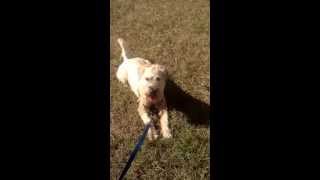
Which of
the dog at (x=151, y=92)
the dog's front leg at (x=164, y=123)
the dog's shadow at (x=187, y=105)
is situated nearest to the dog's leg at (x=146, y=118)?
the dog at (x=151, y=92)

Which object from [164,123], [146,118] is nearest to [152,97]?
[146,118]

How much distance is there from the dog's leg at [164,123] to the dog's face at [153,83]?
0.19 m

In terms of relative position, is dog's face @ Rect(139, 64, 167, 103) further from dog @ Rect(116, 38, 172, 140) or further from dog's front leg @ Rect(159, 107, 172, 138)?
dog's front leg @ Rect(159, 107, 172, 138)

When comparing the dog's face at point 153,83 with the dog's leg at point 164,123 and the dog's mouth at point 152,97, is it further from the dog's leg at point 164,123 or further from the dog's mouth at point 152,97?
the dog's leg at point 164,123

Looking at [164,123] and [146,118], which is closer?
[164,123]

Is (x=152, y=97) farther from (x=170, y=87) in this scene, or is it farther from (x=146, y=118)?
(x=170, y=87)

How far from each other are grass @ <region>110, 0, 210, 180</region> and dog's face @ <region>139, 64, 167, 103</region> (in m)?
0.28

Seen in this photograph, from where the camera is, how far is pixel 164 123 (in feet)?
14.7

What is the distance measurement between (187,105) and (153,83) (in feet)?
1.87

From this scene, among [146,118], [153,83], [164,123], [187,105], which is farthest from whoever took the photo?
[187,105]

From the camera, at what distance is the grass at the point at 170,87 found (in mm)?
3828

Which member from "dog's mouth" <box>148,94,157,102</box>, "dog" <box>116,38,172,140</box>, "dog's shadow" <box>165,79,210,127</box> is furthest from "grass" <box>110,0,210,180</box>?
"dog's mouth" <box>148,94,157,102</box>
